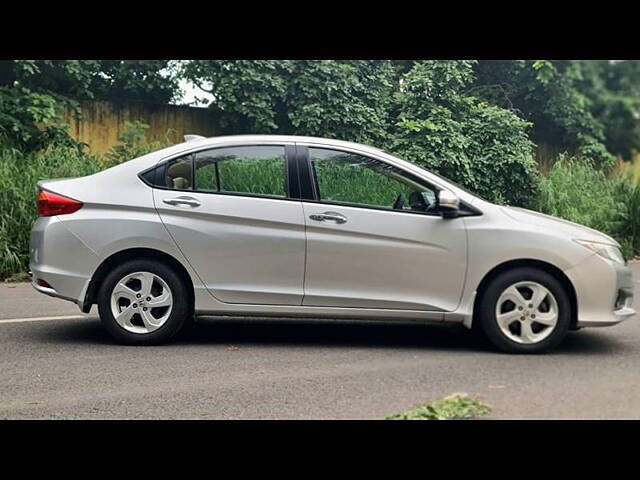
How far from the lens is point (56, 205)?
6.41 metres

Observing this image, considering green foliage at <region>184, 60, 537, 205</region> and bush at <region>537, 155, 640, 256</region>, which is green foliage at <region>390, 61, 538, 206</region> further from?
bush at <region>537, 155, 640, 256</region>

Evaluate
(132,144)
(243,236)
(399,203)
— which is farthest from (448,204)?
(132,144)

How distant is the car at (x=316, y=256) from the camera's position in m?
6.18

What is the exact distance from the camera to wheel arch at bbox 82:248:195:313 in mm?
6352

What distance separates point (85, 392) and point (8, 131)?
9641 mm

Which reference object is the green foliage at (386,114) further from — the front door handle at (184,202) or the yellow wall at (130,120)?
the front door handle at (184,202)

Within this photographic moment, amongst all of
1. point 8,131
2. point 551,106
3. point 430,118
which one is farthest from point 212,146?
point 551,106

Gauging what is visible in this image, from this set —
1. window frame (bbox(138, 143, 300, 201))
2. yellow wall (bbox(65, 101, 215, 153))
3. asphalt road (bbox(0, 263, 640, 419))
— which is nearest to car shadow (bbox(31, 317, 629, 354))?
asphalt road (bbox(0, 263, 640, 419))

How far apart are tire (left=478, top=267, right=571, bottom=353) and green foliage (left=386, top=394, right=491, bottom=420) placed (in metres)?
1.47

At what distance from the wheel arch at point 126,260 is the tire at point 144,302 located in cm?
4

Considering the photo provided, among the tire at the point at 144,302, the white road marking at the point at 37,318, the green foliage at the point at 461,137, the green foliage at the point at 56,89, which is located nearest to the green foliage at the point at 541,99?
the green foliage at the point at 461,137

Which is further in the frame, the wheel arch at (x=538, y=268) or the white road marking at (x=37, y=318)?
the white road marking at (x=37, y=318)

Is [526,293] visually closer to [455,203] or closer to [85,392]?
[455,203]

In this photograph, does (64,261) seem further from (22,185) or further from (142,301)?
(22,185)
